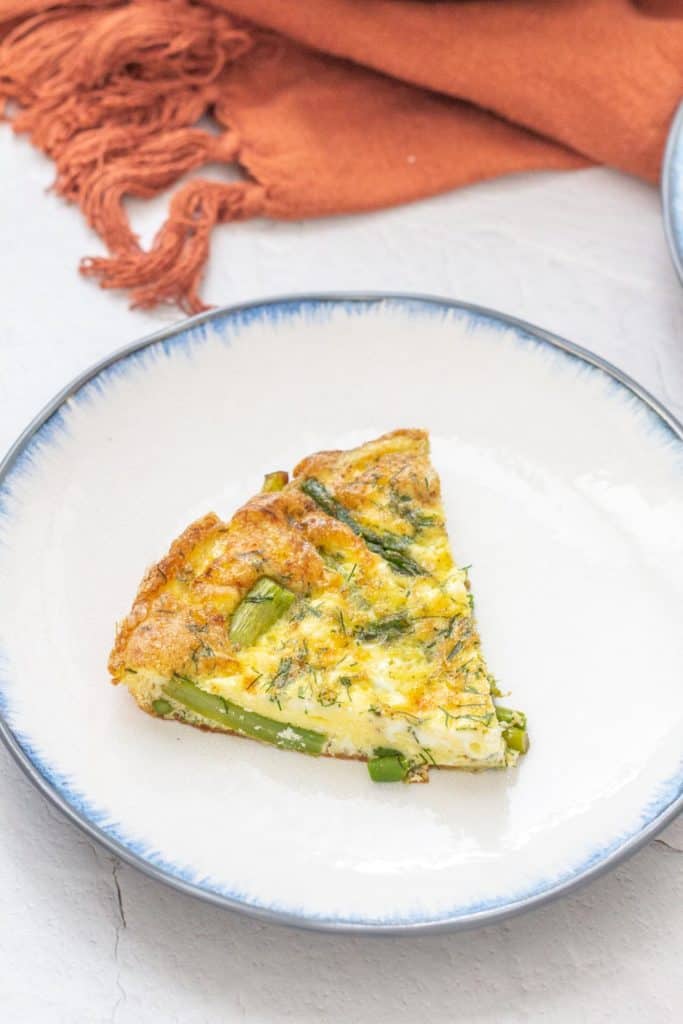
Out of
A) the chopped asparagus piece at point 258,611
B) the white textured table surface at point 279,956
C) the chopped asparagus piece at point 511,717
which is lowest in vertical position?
the white textured table surface at point 279,956

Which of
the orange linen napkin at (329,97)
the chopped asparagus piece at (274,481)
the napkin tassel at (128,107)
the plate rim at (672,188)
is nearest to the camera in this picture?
the chopped asparagus piece at (274,481)

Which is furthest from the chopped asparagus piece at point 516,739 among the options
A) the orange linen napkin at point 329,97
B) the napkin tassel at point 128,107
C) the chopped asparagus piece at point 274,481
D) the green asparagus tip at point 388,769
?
the orange linen napkin at point 329,97

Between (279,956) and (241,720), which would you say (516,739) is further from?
(279,956)

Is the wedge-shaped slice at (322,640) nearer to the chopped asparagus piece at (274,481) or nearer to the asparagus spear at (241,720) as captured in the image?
the asparagus spear at (241,720)

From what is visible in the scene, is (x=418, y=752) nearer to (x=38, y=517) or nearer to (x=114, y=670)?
(x=114, y=670)

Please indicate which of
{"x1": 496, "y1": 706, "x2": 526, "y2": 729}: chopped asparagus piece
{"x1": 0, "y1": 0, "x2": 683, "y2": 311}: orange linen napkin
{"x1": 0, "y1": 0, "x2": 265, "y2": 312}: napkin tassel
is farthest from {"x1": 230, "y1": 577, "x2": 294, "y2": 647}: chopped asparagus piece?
{"x1": 0, "y1": 0, "x2": 683, "y2": 311}: orange linen napkin

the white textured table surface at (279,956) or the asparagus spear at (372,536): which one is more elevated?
the asparagus spear at (372,536)

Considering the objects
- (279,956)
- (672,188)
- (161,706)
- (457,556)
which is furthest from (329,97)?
(279,956)
